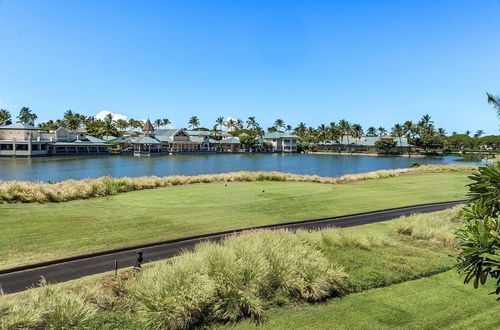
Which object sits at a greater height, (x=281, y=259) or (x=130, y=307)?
(x=281, y=259)

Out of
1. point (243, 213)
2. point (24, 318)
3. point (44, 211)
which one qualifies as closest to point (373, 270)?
point (24, 318)

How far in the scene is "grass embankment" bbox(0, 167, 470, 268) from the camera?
12328 mm

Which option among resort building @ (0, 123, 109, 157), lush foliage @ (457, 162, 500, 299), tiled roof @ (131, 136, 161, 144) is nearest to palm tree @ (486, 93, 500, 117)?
lush foliage @ (457, 162, 500, 299)

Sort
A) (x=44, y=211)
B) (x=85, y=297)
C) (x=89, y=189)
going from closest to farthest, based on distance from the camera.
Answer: (x=85, y=297) → (x=44, y=211) → (x=89, y=189)

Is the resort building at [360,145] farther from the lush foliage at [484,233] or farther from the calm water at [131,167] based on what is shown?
the lush foliage at [484,233]

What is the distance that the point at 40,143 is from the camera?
8969cm

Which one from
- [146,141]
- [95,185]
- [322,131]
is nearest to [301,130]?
[322,131]

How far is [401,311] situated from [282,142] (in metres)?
138

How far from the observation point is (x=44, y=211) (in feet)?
56.4

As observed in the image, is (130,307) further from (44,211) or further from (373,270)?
(44,211)

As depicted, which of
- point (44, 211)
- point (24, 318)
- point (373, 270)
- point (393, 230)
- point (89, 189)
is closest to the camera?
point (24, 318)

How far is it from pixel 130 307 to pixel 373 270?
6.30 metres

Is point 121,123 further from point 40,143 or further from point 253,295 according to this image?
point 253,295

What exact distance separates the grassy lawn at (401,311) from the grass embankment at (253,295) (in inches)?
0.8
